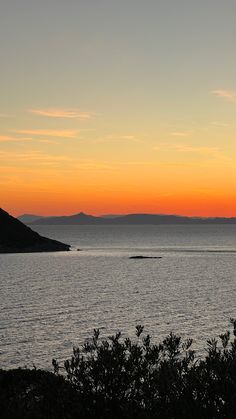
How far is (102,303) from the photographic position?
89.0 metres

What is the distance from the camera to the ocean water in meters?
56.6

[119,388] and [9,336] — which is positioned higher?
[119,388]

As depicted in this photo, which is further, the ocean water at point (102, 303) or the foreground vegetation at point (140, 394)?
the ocean water at point (102, 303)

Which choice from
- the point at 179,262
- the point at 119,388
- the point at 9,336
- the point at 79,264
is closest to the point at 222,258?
the point at 179,262

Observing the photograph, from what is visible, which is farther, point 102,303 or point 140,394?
point 102,303

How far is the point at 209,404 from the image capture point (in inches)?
604

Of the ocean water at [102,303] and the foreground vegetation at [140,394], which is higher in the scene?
the foreground vegetation at [140,394]

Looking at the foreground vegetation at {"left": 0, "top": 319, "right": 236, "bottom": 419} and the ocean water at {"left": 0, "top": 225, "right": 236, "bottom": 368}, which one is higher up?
the foreground vegetation at {"left": 0, "top": 319, "right": 236, "bottom": 419}

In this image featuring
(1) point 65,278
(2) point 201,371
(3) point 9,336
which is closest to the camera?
(2) point 201,371

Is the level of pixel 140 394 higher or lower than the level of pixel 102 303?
higher

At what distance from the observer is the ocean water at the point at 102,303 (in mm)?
56562

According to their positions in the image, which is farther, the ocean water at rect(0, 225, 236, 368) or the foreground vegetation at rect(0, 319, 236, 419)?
the ocean water at rect(0, 225, 236, 368)

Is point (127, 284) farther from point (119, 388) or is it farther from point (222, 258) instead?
point (119, 388)

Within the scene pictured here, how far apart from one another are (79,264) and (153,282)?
5183cm
